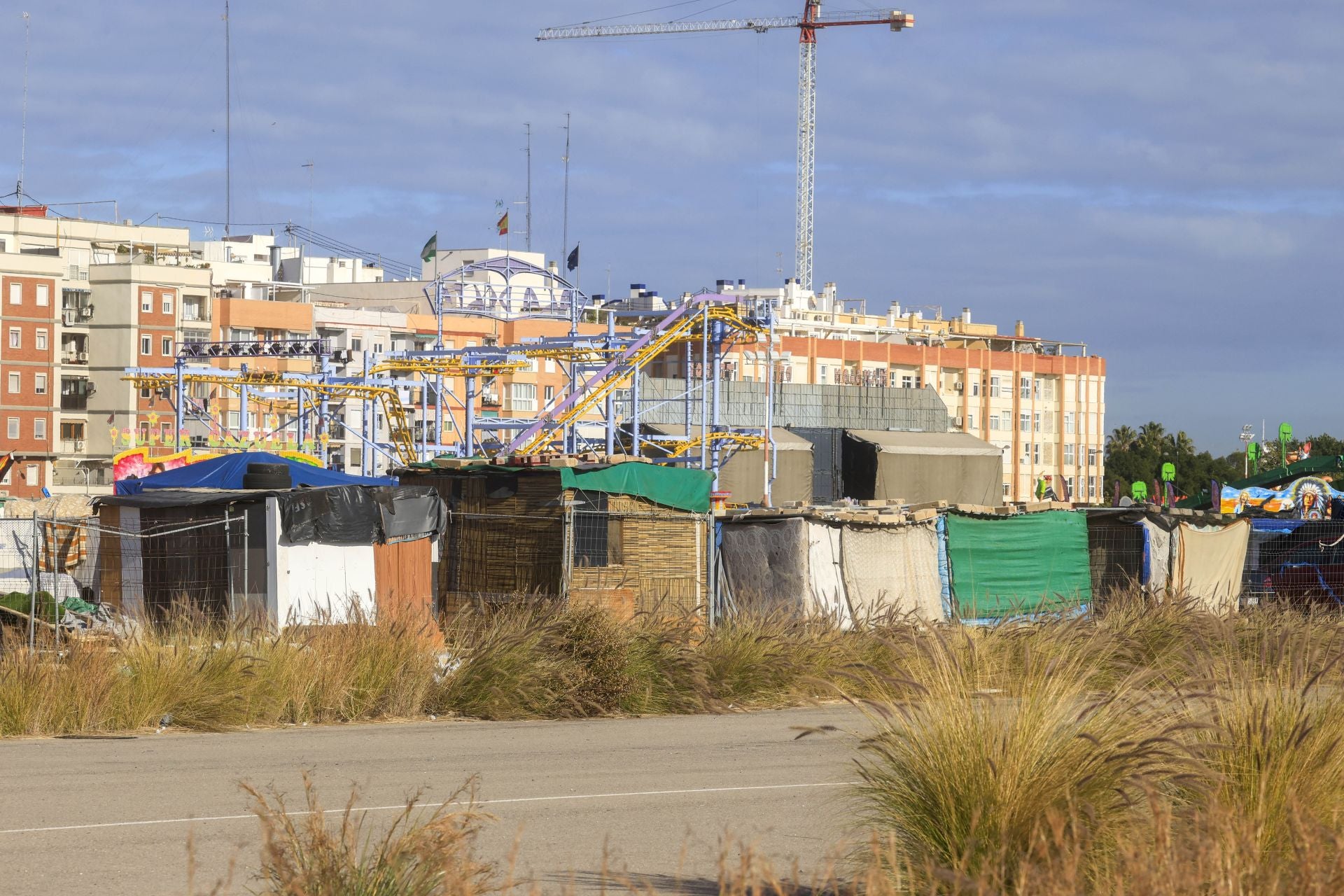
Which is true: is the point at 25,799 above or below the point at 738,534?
below

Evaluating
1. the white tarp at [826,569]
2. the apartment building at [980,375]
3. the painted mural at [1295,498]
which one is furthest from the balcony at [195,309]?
the white tarp at [826,569]

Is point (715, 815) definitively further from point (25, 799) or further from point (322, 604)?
point (322, 604)

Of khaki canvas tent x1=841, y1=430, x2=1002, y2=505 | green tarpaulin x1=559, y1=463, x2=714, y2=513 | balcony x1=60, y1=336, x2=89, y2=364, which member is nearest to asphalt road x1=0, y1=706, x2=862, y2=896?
green tarpaulin x1=559, y1=463, x2=714, y2=513

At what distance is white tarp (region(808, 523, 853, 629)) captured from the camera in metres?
21.7

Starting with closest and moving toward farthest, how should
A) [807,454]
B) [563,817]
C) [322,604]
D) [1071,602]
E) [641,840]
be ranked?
1. [641,840]
2. [563,817]
3. [322,604]
4. [1071,602]
5. [807,454]

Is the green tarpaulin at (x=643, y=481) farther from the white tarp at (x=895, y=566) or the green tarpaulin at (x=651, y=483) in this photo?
the white tarp at (x=895, y=566)

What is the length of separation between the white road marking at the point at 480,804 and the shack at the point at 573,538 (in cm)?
739

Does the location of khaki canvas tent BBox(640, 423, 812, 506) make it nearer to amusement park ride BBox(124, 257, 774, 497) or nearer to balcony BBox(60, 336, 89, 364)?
amusement park ride BBox(124, 257, 774, 497)

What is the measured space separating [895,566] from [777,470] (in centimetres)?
6604

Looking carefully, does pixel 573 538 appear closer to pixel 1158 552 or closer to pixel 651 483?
pixel 651 483

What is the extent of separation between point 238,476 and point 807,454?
2581 inches

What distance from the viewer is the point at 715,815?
1054cm

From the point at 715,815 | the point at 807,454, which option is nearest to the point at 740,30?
the point at 807,454

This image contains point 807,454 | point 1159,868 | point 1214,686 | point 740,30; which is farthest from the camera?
point 740,30
